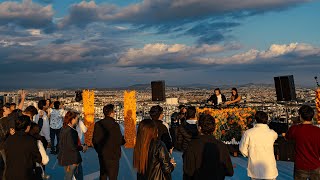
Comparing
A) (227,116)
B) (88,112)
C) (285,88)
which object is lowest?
(227,116)

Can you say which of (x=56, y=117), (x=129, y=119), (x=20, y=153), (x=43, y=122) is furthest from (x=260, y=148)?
(x=129, y=119)

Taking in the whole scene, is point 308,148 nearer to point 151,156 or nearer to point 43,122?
point 151,156

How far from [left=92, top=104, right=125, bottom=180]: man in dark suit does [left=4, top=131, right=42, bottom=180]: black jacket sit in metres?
1.76

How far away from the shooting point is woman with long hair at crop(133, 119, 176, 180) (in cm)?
412

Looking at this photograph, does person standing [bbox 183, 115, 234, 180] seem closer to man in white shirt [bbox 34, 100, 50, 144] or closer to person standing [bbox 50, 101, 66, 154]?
man in white shirt [bbox 34, 100, 50, 144]

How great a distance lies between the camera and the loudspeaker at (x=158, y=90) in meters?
13.4

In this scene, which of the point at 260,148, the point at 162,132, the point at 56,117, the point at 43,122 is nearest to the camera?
the point at 260,148

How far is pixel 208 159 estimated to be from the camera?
3707 millimetres

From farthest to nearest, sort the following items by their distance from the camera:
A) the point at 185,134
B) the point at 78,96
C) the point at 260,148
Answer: the point at 78,96 → the point at 185,134 → the point at 260,148

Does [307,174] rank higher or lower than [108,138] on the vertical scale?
lower

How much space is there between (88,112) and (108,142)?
695 centimetres

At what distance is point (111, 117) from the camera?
5965mm

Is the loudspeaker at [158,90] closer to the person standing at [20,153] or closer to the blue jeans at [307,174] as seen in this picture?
the blue jeans at [307,174]

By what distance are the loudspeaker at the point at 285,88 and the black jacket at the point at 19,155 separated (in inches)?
318
